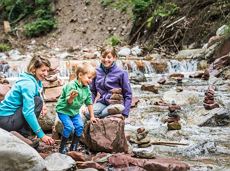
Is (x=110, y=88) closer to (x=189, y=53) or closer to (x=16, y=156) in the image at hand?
(x=16, y=156)

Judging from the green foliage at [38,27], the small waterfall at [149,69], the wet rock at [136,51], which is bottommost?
the small waterfall at [149,69]

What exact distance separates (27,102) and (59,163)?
0.67 meters

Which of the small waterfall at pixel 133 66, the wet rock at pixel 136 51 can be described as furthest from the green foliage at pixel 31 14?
the small waterfall at pixel 133 66

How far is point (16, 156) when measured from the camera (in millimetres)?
3506

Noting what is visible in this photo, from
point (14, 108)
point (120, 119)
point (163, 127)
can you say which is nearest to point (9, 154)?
point (14, 108)

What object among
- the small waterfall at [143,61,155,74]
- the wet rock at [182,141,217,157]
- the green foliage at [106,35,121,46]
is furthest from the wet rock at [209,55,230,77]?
the green foliage at [106,35,121,46]

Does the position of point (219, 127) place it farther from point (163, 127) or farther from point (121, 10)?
point (121, 10)

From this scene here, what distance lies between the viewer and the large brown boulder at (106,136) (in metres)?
4.82

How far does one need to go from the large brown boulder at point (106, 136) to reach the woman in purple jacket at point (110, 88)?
0.49 meters

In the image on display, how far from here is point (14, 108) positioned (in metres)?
4.36

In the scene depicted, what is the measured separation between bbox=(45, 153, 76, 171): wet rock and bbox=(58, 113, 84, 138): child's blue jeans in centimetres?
48

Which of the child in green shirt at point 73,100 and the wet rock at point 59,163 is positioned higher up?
the child in green shirt at point 73,100

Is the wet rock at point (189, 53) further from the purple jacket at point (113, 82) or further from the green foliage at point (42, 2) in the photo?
the green foliage at point (42, 2)

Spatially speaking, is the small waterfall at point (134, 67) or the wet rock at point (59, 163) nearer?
the wet rock at point (59, 163)
